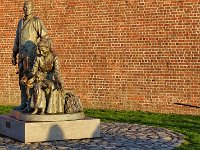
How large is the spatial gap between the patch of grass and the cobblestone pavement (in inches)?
13.2

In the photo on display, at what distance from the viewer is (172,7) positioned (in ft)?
40.4

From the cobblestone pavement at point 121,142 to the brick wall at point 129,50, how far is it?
10.0 ft

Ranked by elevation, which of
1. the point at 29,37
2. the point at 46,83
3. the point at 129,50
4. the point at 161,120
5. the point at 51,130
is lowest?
the point at 161,120

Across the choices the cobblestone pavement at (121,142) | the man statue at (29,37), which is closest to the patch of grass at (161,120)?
the cobblestone pavement at (121,142)

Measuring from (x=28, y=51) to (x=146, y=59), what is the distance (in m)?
4.52

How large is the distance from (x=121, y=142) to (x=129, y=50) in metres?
5.27

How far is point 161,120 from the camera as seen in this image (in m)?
11.2

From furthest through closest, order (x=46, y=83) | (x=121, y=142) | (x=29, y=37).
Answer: (x=29, y=37) < (x=46, y=83) < (x=121, y=142)

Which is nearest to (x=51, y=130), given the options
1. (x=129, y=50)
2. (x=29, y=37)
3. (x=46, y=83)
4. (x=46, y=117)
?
(x=46, y=117)

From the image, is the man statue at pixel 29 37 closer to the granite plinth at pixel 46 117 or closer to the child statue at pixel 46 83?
the child statue at pixel 46 83

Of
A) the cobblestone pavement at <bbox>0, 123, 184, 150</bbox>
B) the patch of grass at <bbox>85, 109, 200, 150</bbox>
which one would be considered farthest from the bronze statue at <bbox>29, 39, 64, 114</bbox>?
the patch of grass at <bbox>85, 109, 200, 150</bbox>

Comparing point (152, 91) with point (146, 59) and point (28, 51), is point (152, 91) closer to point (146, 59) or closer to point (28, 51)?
point (146, 59)

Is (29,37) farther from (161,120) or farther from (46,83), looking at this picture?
(161,120)

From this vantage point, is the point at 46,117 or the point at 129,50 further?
the point at 129,50
